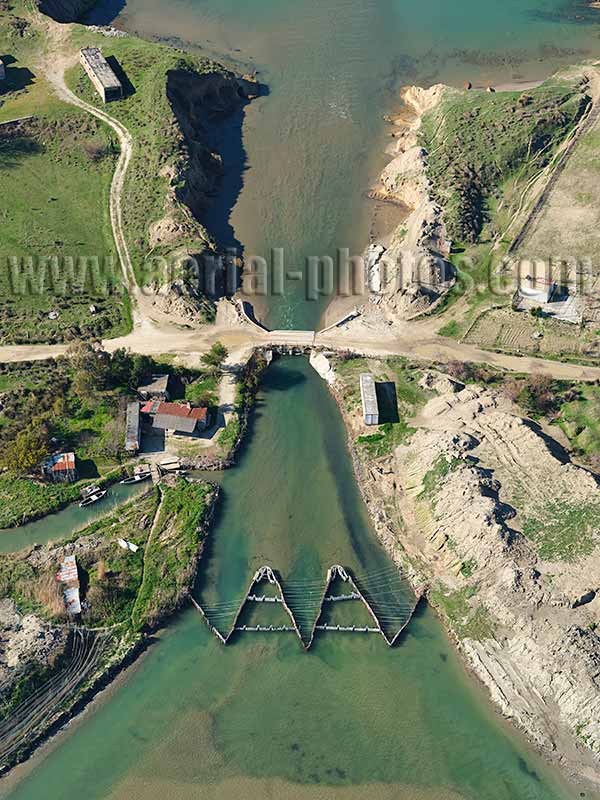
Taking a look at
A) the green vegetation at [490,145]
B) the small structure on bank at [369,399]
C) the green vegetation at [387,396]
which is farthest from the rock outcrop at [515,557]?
the green vegetation at [490,145]

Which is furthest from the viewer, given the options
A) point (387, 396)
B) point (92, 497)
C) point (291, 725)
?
point (387, 396)

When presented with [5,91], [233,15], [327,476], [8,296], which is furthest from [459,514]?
[233,15]

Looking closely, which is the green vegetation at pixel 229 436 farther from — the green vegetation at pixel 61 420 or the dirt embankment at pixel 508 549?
the dirt embankment at pixel 508 549

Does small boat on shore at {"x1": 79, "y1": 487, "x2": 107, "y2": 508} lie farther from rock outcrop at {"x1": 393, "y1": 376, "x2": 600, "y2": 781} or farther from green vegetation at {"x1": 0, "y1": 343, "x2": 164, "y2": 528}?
rock outcrop at {"x1": 393, "y1": 376, "x2": 600, "y2": 781}

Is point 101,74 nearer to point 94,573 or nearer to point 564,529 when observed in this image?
point 94,573

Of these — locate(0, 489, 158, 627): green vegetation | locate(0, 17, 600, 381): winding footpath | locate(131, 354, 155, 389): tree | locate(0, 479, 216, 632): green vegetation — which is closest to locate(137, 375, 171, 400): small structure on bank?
locate(131, 354, 155, 389): tree

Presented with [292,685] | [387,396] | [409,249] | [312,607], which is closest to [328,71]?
[409,249]
